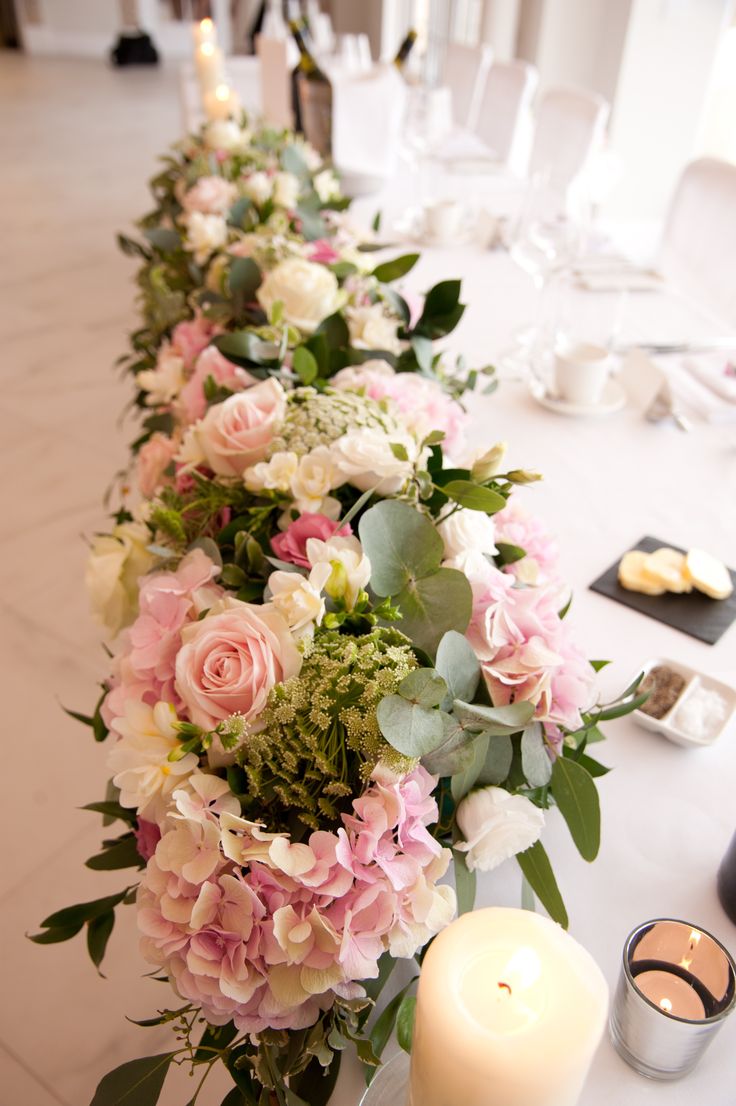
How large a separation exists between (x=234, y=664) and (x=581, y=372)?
3.29 feet

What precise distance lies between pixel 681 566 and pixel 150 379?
2.46 feet

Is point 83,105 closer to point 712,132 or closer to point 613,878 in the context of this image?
point 712,132

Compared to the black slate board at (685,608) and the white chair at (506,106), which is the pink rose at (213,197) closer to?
the black slate board at (685,608)

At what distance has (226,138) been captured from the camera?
2.21 m

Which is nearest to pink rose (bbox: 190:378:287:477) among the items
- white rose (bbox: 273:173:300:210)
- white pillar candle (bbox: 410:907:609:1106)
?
white pillar candle (bbox: 410:907:609:1106)

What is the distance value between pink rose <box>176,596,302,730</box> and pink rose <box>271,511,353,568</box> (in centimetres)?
12

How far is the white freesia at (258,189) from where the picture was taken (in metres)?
1.75

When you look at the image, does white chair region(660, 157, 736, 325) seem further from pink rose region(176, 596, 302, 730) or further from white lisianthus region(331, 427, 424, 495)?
pink rose region(176, 596, 302, 730)

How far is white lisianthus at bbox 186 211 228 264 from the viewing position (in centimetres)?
156

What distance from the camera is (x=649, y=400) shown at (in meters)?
1.43

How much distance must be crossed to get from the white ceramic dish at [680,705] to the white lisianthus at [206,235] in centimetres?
110

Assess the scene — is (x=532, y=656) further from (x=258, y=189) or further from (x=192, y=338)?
(x=258, y=189)

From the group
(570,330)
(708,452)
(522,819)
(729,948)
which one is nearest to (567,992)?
(522,819)

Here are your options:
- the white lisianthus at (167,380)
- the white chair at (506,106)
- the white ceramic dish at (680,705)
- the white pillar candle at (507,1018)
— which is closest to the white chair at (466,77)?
the white chair at (506,106)
